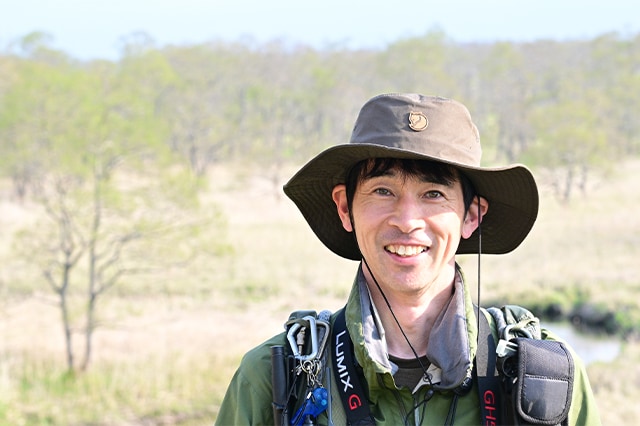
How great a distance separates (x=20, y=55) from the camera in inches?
1964

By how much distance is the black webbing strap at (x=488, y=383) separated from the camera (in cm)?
187

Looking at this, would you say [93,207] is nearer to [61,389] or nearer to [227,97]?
[61,389]

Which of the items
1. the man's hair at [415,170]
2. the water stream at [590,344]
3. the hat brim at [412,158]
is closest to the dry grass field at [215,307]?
the water stream at [590,344]

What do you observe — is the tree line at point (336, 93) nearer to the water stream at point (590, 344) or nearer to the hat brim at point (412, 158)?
the water stream at point (590, 344)

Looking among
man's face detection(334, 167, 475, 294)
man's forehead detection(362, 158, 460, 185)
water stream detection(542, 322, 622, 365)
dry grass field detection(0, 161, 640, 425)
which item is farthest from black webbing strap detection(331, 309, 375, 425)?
water stream detection(542, 322, 622, 365)

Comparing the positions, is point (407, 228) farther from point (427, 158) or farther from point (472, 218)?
point (472, 218)

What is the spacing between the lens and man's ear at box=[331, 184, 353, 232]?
2182 mm

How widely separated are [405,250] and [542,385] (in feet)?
1.55

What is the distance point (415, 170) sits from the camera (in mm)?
1967

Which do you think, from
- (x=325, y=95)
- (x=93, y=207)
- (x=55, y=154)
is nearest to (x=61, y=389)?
(x=93, y=207)

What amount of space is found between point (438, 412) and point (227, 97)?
51.0 meters

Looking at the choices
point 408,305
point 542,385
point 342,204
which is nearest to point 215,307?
point 342,204

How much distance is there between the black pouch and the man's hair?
466 mm

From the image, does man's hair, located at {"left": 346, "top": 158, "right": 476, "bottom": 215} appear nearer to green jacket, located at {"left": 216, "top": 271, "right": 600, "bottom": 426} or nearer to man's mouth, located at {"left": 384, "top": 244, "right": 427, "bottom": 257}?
man's mouth, located at {"left": 384, "top": 244, "right": 427, "bottom": 257}
